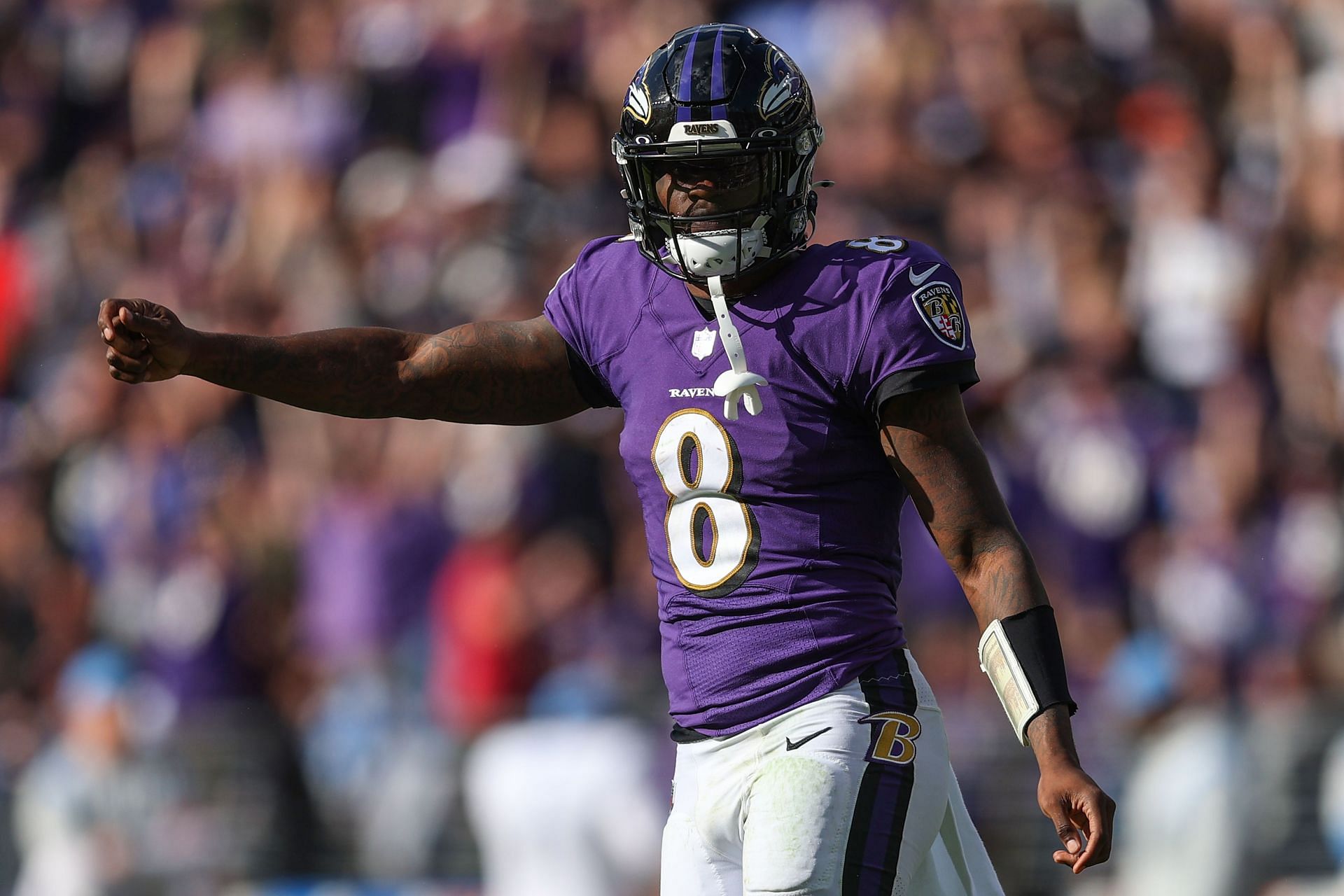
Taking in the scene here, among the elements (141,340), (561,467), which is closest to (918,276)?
(141,340)

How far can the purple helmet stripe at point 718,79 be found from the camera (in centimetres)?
360

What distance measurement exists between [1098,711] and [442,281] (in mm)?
4429

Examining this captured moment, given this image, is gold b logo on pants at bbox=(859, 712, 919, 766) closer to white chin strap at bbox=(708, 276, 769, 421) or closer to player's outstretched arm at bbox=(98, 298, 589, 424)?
white chin strap at bbox=(708, 276, 769, 421)

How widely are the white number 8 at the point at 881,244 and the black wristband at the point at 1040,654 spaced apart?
0.74 meters

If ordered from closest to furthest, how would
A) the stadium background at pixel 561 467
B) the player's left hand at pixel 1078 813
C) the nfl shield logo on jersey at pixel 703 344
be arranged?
the player's left hand at pixel 1078 813 < the nfl shield logo on jersey at pixel 703 344 < the stadium background at pixel 561 467

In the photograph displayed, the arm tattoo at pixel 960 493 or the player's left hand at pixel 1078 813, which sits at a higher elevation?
the arm tattoo at pixel 960 493

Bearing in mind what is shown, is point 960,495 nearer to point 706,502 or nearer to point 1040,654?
point 1040,654

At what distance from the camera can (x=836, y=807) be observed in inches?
133

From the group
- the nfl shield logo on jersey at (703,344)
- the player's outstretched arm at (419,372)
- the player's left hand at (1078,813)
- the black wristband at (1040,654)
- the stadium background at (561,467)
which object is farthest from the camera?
the stadium background at (561,467)

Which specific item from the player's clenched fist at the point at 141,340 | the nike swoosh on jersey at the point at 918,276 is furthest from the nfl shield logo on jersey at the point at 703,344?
the player's clenched fist at the point at 141,340

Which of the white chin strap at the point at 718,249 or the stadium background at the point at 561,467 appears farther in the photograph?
the stadium background at the point at 561,467

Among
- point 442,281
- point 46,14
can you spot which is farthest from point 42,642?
point 46,14

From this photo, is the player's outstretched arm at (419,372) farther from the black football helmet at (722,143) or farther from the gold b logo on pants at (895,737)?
the gold b logo on pants at (895,737)

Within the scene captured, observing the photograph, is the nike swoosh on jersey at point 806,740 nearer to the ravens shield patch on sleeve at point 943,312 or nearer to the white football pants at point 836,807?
the white football pants at point 836,807
